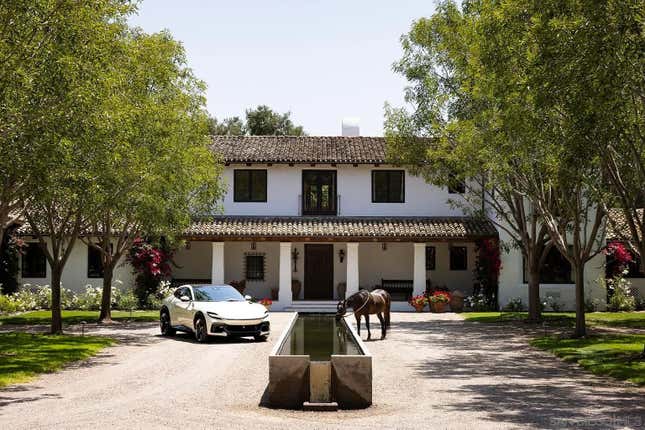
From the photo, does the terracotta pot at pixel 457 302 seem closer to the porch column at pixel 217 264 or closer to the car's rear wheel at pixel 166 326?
the porch column at pixel 217 264

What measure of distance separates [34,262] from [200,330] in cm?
1718

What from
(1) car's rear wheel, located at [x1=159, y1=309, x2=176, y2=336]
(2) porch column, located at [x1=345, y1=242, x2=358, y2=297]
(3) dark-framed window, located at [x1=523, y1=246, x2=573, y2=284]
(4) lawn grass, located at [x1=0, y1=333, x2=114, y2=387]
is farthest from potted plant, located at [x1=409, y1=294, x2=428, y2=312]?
(4) lawn grass, located at [x1=0, y1=333, x2=114, y2=387]

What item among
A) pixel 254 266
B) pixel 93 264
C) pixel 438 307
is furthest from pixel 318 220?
pixel 93 264

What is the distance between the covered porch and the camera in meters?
33.2

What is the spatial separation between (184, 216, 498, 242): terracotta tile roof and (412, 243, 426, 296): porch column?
709mm

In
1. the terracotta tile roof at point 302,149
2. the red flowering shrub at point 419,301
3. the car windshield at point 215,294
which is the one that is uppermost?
the terracotta tile roof at point 302,149

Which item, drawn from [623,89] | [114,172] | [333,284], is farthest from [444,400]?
[333,284]

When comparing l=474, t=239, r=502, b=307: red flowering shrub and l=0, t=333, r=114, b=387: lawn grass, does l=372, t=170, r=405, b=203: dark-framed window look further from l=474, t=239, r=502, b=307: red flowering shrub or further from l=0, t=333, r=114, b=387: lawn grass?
l=0, t=333, r=114, b=387: lawn grass

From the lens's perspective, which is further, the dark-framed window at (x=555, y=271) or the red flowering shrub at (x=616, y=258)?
the dark-framed window at (x=555, y=271)

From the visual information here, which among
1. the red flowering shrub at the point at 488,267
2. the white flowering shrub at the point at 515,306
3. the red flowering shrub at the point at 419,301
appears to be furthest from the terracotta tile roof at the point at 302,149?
the white flowering shrub at the point at 515,306

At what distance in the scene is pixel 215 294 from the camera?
70.3ft

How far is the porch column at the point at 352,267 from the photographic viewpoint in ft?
109

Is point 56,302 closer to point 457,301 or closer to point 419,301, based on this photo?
point 419,301

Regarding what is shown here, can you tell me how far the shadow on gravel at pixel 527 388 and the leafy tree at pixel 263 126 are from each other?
42.9 meters
